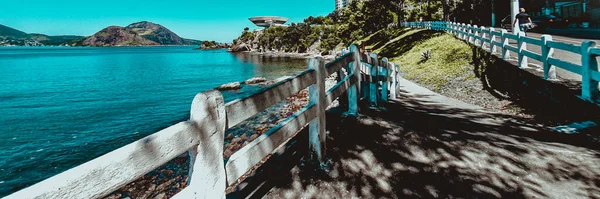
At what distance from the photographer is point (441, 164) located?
15.9 feet

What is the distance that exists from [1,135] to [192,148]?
22910 mm

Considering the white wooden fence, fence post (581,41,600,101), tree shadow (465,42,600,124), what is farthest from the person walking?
fence post (581,41,600,101)

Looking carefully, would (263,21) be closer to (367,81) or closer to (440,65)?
(440,65)

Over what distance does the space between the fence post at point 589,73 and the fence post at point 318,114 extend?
5.78 metres

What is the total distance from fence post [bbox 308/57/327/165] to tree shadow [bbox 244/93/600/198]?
215 mm

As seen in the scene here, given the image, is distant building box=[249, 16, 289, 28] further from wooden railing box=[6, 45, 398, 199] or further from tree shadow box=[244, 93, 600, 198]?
wooden railing box=[6, 45, 398, 199]

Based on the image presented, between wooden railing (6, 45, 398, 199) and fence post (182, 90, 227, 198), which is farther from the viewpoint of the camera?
fence post (182, 90, 227, 198)

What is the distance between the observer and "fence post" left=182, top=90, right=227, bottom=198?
2311 millimetres

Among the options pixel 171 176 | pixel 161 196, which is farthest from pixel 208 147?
pixel 171 176

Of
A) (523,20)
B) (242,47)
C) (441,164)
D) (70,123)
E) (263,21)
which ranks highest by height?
(263,21)

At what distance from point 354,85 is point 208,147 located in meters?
4.18

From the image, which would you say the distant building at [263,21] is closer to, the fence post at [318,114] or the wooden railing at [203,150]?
the fence post at [318,114]

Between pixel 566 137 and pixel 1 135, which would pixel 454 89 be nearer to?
pixel 566 137

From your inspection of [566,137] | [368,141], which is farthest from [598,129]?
[368,141]
